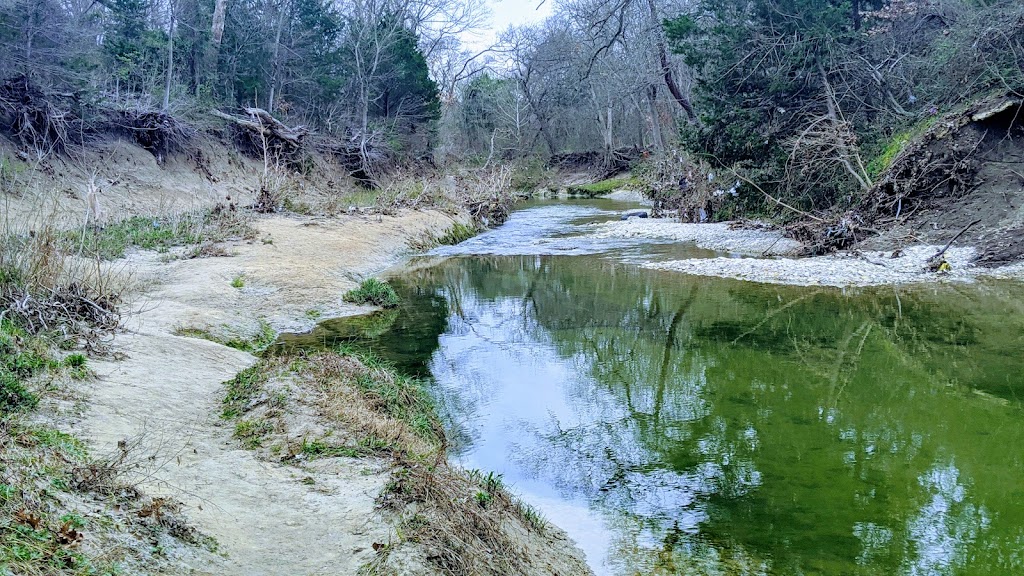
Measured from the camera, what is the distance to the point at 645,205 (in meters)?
35.9

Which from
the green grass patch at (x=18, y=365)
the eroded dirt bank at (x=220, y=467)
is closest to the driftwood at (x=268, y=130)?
the eroded dirt bank at (x=220, y=467)

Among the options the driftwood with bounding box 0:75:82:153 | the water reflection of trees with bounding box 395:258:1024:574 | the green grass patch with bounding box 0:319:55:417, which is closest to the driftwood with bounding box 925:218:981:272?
the water reflection of trees with bounding box 395:258:1024:574

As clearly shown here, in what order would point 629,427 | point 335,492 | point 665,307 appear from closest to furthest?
point 335,492
point 629,427
point 665,307

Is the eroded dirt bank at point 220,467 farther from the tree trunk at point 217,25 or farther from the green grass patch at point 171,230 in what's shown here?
the tree trunk at point 217,25

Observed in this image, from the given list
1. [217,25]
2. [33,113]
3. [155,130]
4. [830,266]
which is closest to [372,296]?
[830,266]

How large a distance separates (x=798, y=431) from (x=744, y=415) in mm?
593

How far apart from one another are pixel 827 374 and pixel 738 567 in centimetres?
477

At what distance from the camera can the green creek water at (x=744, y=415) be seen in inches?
192

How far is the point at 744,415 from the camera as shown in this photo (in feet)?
23.9

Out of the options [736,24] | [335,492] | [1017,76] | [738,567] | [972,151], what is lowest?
[738,567]

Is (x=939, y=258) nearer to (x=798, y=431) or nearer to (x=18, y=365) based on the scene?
(x=798, y=431)

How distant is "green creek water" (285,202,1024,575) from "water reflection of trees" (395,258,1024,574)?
22 mm

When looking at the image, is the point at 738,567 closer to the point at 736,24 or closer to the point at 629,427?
the point at 629,427

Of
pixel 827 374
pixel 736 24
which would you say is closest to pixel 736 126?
pixel 736 24
